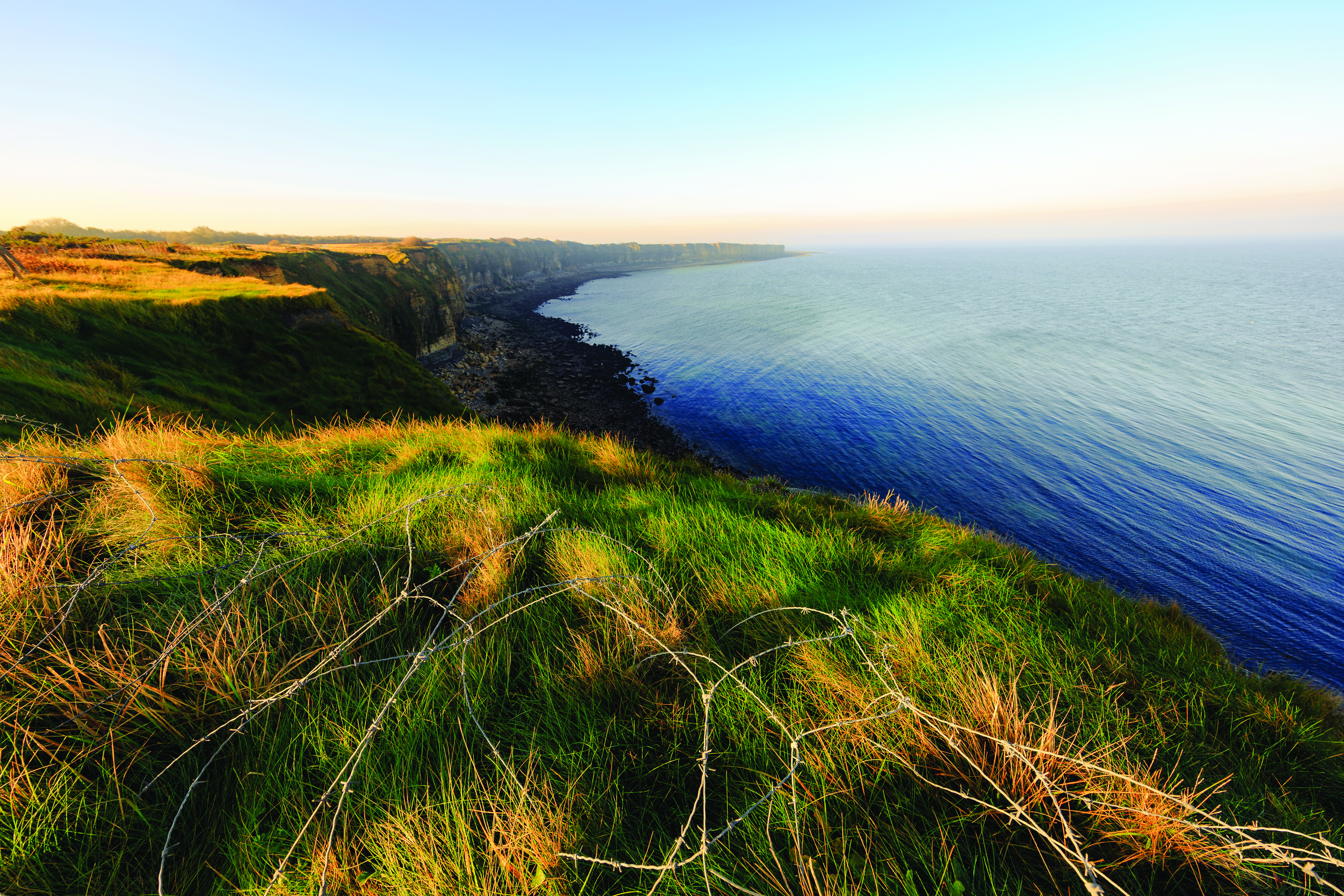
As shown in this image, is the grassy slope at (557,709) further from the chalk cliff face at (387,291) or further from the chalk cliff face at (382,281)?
the chalk cliff face at (387,291)

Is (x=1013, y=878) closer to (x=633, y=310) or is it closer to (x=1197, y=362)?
(x=1197, y=362)

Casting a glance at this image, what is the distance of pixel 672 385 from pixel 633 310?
44.3 metres

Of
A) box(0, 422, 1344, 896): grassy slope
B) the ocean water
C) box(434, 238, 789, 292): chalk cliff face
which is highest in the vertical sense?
box(434, 238, 789, 292): chalk cliff face

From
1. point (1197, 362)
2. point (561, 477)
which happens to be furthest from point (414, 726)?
point (1197, 362)

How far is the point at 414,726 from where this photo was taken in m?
2.10

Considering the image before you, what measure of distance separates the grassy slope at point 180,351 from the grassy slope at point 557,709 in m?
6.81

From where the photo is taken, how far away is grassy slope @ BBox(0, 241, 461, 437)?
33.1 feet

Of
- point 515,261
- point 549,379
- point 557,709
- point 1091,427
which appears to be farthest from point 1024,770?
point 515,261

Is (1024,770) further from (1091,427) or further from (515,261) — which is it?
(515,261)

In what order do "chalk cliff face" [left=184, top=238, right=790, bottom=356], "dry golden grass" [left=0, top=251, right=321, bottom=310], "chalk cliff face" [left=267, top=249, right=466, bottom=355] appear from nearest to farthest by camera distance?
1. "dry golden grass" [left=0, top=251, right=321, bottom=310]
2. "chalk cliff face" [left=184, top=238, right=790, bottom=356]
3. "chalk cliff face" [left=267, top=249, right=466, bottom=355]

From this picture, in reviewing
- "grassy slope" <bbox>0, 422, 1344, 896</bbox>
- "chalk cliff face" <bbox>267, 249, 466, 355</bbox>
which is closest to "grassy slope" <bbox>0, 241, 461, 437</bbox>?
"chalk cliff face" <bbox>267, 249, 466, 355</bbox>

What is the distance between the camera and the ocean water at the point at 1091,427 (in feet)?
52.4

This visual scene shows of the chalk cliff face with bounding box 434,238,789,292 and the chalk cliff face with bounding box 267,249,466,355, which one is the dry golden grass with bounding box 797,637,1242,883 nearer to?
the chalk cliff face with bounding box 267,249,466,355

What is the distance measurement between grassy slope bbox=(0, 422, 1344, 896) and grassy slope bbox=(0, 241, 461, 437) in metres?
6.81
